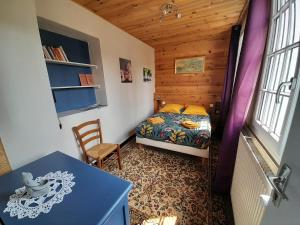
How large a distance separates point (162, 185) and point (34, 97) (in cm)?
176

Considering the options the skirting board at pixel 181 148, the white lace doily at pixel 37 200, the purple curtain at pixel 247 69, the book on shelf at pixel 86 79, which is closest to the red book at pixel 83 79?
the book on shelf at pixel 86 79

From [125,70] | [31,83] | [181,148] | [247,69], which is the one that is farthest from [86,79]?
[247,69]

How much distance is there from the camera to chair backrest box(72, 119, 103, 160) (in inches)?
72.9

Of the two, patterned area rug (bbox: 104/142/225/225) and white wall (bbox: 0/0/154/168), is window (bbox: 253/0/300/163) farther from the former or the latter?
white wall (bbox: 0/0/154/168)

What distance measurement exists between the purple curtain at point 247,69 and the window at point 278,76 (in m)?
0.09

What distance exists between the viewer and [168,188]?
5.75ft

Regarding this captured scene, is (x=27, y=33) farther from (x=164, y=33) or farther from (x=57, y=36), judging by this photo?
(x=164, y=33)

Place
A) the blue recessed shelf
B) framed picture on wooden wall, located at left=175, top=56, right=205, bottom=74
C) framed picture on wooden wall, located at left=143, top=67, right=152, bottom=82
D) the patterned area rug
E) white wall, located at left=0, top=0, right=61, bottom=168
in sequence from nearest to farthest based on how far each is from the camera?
white wall, located at left=0, top=0, right=61, bottom=168
the patterned area rug
the blue recessed shelf
framed picture on wooden wall, located at left=175, top=56, right=205, bottom=74
framed picture on wooden wall, located at left=143, top=67, right=152, bottom=82

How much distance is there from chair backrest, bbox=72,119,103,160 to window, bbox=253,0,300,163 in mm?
2025

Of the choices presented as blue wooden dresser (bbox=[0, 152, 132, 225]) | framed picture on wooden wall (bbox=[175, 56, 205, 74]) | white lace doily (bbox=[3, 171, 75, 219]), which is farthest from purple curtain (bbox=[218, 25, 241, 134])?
white lace doily (bbox=[3, 171, 75, 219])

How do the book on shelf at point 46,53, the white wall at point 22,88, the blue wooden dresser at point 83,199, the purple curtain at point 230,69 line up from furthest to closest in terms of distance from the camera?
the purple curtain at point 230,69 → the book on shelf at point 46,53 → the white wall at point 22,88 → the blue wooden dresser at point 83,199

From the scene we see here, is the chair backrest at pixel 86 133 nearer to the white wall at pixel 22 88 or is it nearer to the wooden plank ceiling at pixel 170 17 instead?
the white wall at pixel 22 88

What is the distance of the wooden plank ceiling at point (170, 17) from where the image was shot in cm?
181

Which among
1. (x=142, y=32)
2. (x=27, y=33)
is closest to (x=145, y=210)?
(x=27, y=33)
